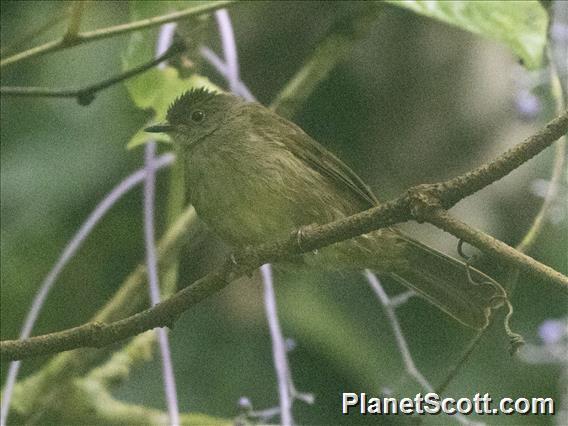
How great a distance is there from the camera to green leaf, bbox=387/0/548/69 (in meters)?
1.86

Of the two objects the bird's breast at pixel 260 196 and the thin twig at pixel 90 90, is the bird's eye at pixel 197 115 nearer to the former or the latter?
the bird's breast at pixel 260 196

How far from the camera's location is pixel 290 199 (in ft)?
6.68

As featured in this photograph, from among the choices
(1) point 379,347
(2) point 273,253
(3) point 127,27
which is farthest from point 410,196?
(1) point 379,347

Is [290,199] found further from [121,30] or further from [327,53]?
[327,53]

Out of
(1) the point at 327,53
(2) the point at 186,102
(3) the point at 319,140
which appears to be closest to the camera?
(2) the point at 186,102

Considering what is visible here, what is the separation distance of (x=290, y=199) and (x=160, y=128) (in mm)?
375

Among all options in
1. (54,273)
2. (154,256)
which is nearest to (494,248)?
(154,256)

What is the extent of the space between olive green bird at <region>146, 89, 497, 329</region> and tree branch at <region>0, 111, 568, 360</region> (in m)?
0.45

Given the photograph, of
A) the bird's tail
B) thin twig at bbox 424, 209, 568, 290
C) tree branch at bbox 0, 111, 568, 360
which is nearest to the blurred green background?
the bird's tail

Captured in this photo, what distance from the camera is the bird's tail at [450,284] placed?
1.65m

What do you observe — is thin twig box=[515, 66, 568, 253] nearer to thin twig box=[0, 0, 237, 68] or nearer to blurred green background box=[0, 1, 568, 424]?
blurred green background box=[0, 1, 568, 424]

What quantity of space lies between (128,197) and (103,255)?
0.62ft

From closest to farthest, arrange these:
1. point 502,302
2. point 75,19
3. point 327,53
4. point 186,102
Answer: point 502,302 < point 75,19 < point 186,102 < point 327,53

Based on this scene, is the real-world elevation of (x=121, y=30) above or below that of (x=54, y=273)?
above
